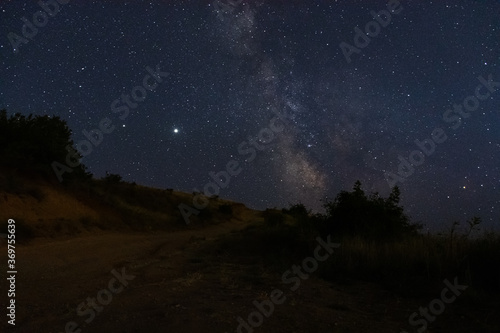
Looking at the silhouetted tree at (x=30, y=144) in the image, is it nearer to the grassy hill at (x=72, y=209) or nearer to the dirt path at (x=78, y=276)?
the grassy hill at (x=72, y=209)

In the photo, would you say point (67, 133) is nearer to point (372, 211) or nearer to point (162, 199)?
point (162, 199)

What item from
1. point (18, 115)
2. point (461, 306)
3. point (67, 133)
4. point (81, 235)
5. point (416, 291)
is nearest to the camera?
point (461, 306)

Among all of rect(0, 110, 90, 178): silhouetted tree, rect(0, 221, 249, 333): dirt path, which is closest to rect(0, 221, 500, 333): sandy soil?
rect(0, 221, 249, 333): dirt path

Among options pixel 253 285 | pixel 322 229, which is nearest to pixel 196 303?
pixel 253 285

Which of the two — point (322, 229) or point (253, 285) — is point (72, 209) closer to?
point (322, 229)

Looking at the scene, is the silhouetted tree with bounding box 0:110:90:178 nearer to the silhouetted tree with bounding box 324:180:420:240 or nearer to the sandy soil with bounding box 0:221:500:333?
the sandy soil with bounding box 0:221:500:333

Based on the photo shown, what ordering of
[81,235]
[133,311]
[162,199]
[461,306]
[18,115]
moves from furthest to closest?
[162,199], [18,115], [81,235], [461,306], [133,311]

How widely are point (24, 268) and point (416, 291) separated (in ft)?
25.5

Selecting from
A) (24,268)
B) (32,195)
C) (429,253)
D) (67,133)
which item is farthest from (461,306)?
(67,133)

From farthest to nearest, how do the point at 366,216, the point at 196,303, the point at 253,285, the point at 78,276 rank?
1. the point at 366,216
2. the point at 78,276
3. the point at 253,285
4. the point at 196,303

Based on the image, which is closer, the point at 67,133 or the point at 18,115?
the point at 18,115

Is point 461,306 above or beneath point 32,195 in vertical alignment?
beneath


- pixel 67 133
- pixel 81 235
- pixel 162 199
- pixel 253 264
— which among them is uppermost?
pixel 67 133

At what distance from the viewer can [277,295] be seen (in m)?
6.48
